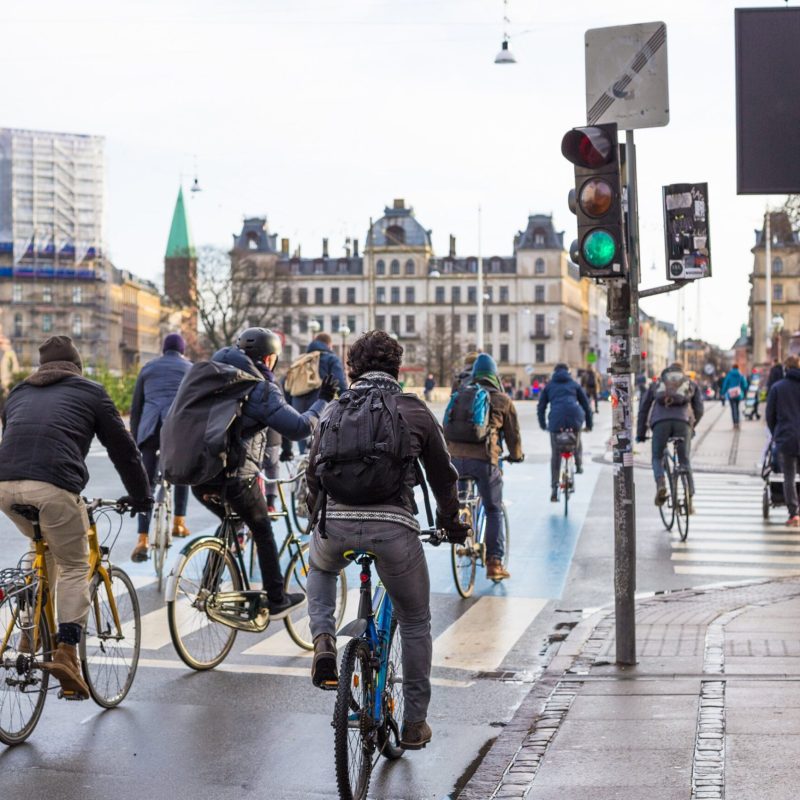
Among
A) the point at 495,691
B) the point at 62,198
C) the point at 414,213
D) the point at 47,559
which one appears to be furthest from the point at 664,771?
the point at 414,213

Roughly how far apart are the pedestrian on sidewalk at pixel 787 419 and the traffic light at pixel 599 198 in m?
7.92

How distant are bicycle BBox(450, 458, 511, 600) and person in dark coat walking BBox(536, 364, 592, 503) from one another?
682cm

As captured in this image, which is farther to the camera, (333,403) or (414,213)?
(414,213)

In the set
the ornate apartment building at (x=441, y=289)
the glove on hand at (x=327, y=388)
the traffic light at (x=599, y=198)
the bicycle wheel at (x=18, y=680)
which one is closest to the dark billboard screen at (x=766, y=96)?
the traffic light at (x=599, y=198)

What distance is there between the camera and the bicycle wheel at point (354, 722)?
5059 mm

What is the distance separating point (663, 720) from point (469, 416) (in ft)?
15.7

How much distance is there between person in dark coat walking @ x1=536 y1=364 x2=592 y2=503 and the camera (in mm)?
18391

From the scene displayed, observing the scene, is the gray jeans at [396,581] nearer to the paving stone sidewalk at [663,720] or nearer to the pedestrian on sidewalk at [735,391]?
the paving stone sidewalk at [663,720]

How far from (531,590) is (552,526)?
4.73m

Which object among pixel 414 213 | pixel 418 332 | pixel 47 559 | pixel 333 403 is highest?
pixel 414 213

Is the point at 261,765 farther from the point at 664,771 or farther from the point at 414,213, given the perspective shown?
the point at 414,213

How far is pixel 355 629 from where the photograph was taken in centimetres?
536

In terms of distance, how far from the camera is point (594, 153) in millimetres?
7691

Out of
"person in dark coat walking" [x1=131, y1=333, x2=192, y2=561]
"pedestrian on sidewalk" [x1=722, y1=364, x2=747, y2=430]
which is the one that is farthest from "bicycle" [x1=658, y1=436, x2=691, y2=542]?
"pedestrian on sidewalk" [x1=722, y1=364, x2=747, y2=430]
